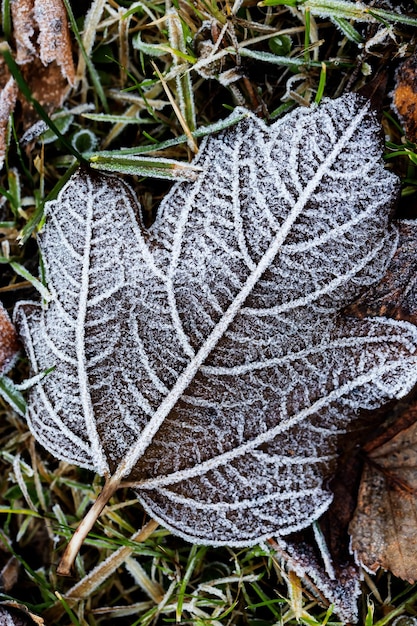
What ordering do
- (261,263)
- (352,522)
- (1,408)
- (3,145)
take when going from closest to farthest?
(261,263) → (352,522) → (3,145) → (1,408)

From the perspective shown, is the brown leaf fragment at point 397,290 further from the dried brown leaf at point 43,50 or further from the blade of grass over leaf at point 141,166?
the dried brown leaf at point 43,50

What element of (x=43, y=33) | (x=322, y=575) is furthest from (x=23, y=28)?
(x=322, y=575)

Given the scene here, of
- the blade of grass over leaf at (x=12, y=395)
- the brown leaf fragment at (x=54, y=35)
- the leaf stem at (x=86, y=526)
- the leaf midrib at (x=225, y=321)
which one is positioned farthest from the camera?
the blade of grass over leaf at (x=12, y=395)

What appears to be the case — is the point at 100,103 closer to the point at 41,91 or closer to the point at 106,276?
the point at 41,91

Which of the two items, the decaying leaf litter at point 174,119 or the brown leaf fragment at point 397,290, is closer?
the brown leaf fragment at point 397,290

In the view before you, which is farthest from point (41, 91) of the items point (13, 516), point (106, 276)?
point (13, 516)

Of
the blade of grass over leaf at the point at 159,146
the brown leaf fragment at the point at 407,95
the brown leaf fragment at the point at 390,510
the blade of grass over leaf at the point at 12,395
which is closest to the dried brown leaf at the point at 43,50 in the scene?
the blade of grass over leaf at the point at 159,146

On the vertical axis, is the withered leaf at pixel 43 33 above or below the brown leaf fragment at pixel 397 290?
above

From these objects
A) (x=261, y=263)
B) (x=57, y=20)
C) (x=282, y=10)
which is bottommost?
(x=261, y=263)
